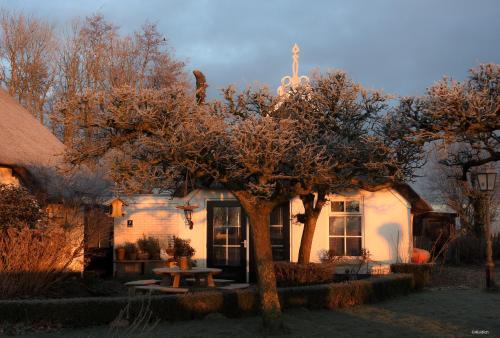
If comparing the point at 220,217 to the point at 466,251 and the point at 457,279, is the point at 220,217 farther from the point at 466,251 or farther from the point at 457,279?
the point at 466,251

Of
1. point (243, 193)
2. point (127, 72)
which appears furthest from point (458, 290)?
point (127, 72)

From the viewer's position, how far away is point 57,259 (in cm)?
1273

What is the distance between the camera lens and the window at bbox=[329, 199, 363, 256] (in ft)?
58.5

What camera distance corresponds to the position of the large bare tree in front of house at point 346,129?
35.1 feet

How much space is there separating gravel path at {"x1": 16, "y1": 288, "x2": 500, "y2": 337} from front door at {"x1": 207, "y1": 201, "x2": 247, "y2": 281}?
539 cm

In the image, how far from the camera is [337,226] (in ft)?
58.9

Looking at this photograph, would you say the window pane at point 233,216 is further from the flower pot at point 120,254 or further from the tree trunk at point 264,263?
the tree trunk at point 264,263

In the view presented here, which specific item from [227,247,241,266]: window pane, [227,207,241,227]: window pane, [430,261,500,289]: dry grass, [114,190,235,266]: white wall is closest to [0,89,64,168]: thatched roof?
[114,190,235,266]: white wall

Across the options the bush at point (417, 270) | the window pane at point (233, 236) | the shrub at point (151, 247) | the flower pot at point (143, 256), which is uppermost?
the window pane at point (233, 236)

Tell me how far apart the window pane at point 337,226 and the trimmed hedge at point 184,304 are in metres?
4.11

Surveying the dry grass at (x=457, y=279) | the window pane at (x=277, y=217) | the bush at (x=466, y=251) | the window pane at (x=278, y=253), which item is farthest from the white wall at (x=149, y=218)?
the bush at (x=466, y=251)

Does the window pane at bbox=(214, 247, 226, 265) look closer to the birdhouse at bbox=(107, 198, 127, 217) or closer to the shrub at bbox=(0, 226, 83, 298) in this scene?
the birdhouse at bbox=(107, 198, 127, 217)

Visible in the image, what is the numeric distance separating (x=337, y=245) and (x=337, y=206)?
42.8 inches

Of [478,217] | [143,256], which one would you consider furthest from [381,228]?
[478,217]
